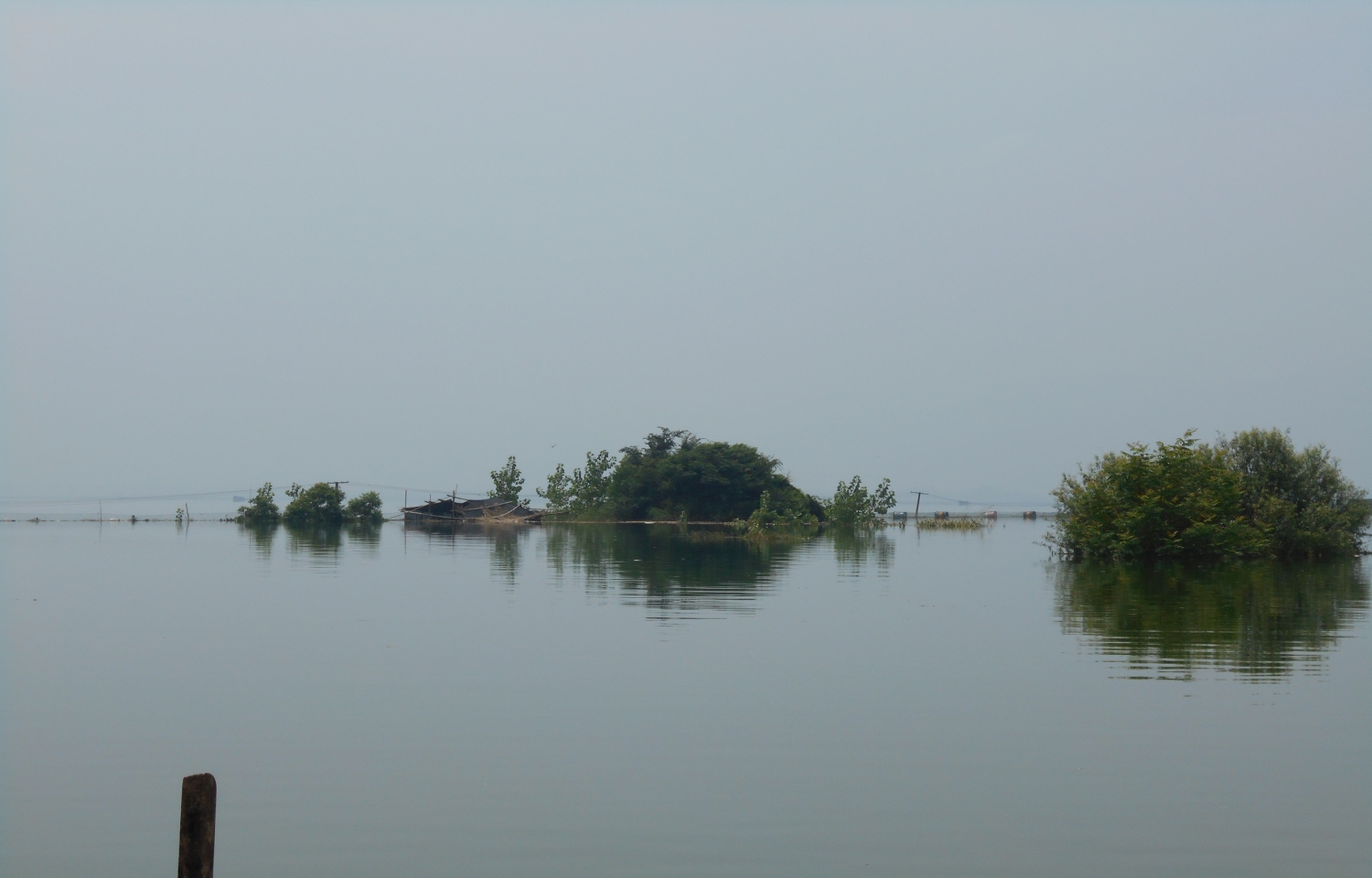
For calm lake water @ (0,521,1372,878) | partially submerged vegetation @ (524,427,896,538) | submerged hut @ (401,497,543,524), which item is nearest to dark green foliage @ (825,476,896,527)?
partially submerged vegetation @ (524,427,896,538)

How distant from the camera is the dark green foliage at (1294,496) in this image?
4325 cm

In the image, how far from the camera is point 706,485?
91562 millimetres

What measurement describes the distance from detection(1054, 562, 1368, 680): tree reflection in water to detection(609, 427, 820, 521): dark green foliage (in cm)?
5419

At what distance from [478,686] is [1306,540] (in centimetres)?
3918

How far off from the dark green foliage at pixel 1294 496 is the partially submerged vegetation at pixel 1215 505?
0.12 ft

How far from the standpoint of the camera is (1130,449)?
3822cm

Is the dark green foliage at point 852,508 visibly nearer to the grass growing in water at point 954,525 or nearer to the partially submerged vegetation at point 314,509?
the grass growing in water at point 954,525

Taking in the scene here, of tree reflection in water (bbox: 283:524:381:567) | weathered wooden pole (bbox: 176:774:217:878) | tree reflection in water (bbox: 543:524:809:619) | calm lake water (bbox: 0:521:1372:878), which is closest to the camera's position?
weathered wooden pole (bbox: 176:774:217:878)

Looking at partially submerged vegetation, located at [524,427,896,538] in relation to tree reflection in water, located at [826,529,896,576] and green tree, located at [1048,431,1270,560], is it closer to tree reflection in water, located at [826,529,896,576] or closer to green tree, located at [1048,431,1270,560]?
tree reflection in water, located at [826,529,896,576]

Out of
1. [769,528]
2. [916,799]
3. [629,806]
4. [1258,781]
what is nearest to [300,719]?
[629,806]

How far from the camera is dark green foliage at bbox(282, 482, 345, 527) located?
9262 cm

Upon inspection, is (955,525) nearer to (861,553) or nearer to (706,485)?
(706,485)

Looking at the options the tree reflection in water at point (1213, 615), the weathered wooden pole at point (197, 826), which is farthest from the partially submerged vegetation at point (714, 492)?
the weathered wooden pole at point (197, 826)

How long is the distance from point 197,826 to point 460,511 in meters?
98.5
